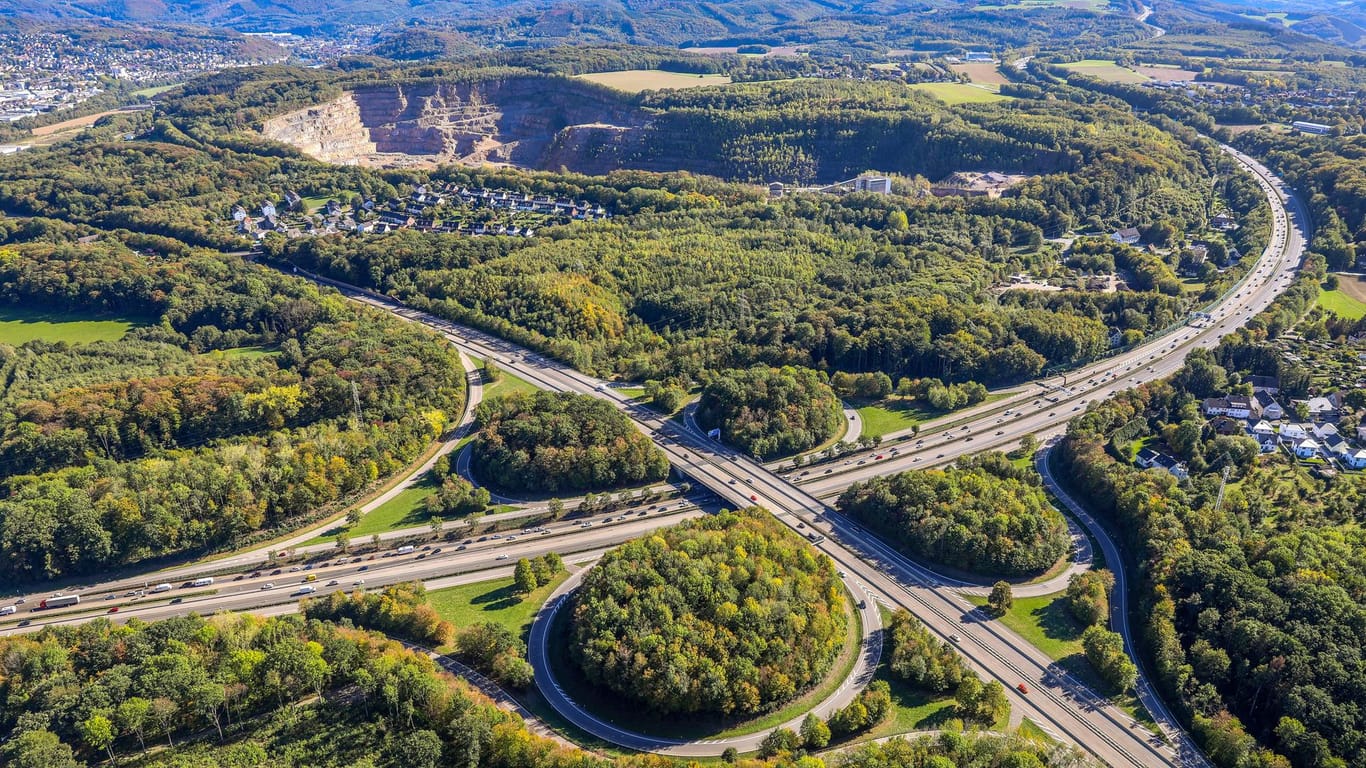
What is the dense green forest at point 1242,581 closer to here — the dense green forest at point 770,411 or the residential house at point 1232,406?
the residential house at point 1232,406

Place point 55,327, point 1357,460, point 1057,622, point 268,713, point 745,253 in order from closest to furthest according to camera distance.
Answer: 1. point 268,713
2. point 1057,622
3. point 1357,460
4. point 55,327
5. point 745,253

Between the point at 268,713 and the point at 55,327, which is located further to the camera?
the point at 55,327

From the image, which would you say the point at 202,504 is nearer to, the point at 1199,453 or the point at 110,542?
the point at 110,542

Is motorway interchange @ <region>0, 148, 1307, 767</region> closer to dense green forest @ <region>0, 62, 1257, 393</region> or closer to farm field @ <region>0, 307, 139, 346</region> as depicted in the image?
dense green forest @ <region>0, 62, 1257, 393</region>

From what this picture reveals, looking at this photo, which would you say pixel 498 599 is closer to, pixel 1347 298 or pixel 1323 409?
pixel 1323 409

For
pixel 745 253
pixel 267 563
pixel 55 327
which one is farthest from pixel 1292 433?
pixel 55 327

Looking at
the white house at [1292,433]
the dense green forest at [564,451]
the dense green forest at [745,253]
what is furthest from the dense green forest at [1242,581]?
the dense green forest at [564,451]
